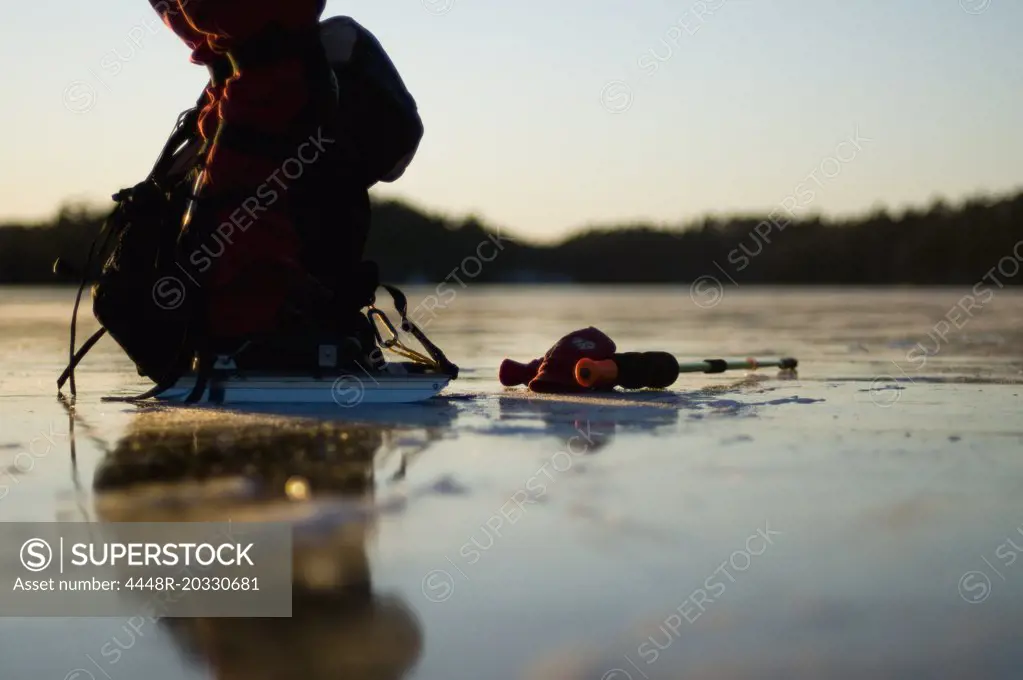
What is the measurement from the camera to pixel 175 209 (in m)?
5.54

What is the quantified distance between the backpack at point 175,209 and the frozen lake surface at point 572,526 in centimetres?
37

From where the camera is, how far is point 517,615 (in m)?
2.19

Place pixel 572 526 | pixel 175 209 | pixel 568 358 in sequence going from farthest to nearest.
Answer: pixel 568 358
pixel 175 209
pixel 572 526

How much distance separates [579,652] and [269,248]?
11.8 ft

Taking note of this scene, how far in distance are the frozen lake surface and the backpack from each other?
37 centimetres

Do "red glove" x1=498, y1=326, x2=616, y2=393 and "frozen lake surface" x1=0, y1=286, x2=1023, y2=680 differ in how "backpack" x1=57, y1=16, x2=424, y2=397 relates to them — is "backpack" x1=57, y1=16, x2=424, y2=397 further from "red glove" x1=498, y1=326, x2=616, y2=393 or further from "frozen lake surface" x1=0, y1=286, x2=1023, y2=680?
"red glove" x1=498, y1=326, x2=616, y2=393

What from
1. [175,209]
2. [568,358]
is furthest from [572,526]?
[568,358]

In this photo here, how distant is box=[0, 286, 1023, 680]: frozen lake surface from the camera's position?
1991 mm

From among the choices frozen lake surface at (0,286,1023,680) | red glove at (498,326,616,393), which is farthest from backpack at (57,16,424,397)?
red glove at (498,326,616,393)

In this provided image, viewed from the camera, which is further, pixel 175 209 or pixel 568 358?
pixel 568 358

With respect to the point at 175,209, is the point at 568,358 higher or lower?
lower

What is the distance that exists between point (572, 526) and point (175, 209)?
10.7ft

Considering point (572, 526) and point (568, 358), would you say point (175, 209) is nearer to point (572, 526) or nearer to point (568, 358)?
point (568, 358)

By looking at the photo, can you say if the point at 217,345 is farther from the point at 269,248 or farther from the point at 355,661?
the point at 355,661
